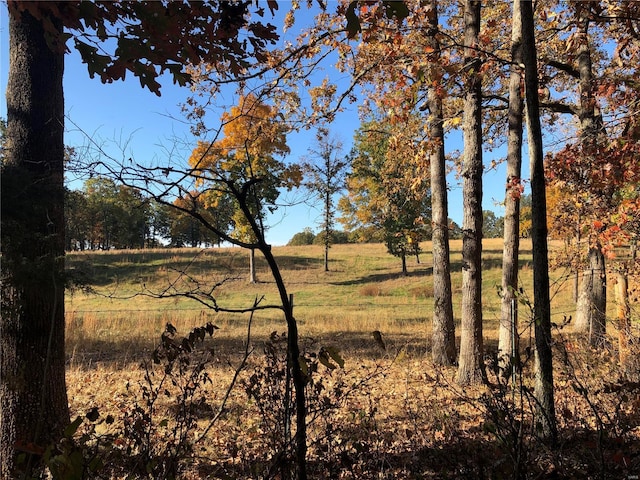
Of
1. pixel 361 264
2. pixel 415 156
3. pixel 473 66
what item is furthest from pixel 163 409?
pixel 361 264

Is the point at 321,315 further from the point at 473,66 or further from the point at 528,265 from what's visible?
the point at 528,265

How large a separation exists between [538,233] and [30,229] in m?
4.43

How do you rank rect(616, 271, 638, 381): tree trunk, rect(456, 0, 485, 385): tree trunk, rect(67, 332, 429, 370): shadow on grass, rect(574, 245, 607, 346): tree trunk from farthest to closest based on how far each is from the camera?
rect(67, 332, 429, 370): shadow on grass, rect(574, 245, 607, 346): tree trunk, rect(456, 0, 485, 385): tree trunk, rect(616, 271, 638, 381): tree trunk

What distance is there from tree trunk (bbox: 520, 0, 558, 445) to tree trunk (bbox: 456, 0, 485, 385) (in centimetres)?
294

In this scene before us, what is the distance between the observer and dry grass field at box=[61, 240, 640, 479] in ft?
8.77

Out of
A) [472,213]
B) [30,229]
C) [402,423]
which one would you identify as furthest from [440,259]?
[30,229]

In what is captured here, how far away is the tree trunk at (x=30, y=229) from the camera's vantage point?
11.6 ft

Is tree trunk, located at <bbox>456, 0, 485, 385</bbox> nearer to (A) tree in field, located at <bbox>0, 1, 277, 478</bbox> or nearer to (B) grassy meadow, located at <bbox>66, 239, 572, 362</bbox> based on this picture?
(B) grassy meadow, located at <bbox>66, 239, 572, 362</bbox>

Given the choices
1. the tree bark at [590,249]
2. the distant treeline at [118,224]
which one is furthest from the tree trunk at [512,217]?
the distant treeline at [118,224]

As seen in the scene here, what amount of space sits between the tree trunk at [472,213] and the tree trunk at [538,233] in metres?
2.94

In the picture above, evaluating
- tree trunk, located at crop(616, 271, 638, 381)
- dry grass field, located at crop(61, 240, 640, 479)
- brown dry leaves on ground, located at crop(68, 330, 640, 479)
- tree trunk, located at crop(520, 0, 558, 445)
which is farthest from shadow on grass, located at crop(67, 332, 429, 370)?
tree trunk, located at crop(520, 0, 558, 445)

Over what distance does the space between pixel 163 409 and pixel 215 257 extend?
2723 centimetres

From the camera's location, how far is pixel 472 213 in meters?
6.61

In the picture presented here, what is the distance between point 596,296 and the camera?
974 centimetres
